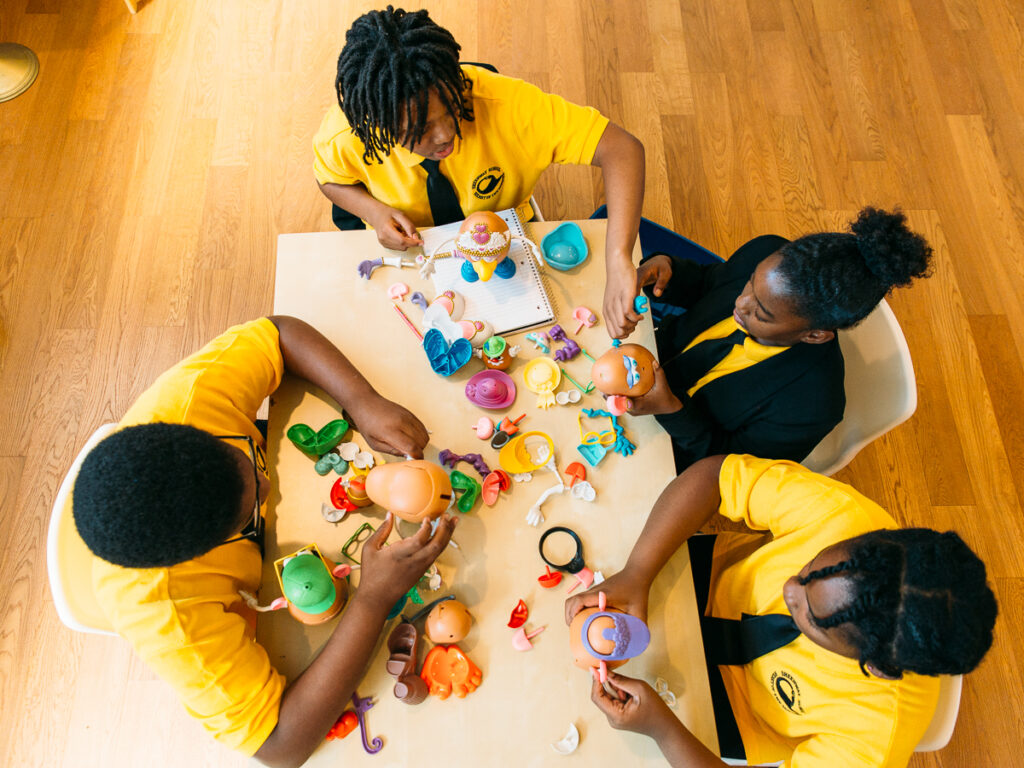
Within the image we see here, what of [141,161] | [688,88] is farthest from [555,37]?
[141,161]

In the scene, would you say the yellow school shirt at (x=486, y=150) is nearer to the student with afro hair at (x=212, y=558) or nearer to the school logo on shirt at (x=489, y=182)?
the school logo on shirt at (x=489, y=182)

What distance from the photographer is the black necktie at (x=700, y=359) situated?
1.32 meters

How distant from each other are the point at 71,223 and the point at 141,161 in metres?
0.31

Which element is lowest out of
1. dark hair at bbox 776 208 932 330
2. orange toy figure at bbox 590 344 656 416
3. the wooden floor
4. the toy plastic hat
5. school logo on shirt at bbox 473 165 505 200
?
the wooden floor

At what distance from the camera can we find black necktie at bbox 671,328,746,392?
132cm

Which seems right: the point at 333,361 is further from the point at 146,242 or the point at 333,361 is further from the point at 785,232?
the point at 785,232

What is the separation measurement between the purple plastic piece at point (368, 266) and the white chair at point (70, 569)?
504mm

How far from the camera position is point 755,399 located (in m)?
1.27

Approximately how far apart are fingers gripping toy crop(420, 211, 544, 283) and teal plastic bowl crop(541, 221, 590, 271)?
0.29 ft

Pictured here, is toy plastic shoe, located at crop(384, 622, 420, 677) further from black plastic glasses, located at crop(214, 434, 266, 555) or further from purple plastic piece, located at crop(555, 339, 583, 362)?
purple plastic piece, located at crop(555, 339, 583, 362)

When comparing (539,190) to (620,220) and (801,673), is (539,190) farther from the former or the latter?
(801,673)

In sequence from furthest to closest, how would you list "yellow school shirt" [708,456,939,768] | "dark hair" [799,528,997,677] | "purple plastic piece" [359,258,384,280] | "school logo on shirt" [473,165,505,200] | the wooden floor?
the wooden floor, "school logo on shirt" [473,165,505,200], "purple plastic piece" [359,258,384,280], "yellow school shirt" [708,456,939,768], "dark hair" [799,528,997,677]

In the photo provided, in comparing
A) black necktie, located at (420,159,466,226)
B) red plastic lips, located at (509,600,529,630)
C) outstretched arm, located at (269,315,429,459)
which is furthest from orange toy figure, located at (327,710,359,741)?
black necktie, located at (420,159,466,226)

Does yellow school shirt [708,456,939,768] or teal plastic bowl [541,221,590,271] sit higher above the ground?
teal plastic bowl [541,221,590,271]
